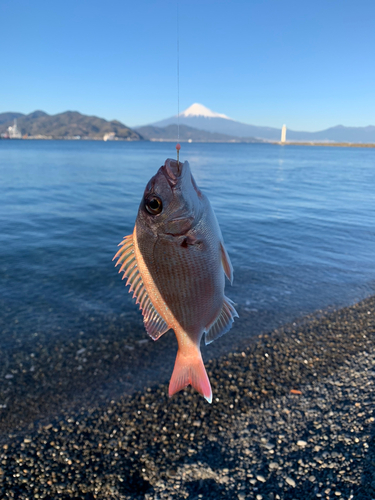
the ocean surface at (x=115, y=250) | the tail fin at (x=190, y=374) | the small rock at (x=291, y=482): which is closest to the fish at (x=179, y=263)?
the tail fin at (x=190, y=374)

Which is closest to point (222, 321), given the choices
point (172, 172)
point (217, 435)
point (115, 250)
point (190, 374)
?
point (190, 374)

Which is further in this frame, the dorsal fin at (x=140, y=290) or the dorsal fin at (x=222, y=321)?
the dorsal fin at (x=222, y=321)

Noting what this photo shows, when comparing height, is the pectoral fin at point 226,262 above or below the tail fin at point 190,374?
above

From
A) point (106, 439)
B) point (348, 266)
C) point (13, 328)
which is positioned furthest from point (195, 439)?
point (348, 266)

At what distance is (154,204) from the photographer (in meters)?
2.43

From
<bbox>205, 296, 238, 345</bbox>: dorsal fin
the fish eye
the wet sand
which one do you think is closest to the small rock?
the wet sand

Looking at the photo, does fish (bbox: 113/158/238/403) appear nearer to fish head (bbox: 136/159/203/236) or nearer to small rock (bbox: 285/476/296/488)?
fish head (bbox: 136/159/203/236)

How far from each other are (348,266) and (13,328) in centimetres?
1268

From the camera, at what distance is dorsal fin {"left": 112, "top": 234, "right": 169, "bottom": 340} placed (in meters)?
2.62

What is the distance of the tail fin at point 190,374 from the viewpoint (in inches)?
109

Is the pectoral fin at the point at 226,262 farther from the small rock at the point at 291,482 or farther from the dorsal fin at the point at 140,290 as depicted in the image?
the small rock at the point at 291,482

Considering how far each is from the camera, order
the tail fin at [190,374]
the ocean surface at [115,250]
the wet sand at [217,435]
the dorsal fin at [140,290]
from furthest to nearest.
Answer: the ocean surface at [115,250] < the wet sand at [217,435] < the tail fin at [190,374] < the dorsal fin at [140,290]

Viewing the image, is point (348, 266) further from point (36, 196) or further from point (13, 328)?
point (36, 196)

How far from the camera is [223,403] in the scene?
6.22 meters
